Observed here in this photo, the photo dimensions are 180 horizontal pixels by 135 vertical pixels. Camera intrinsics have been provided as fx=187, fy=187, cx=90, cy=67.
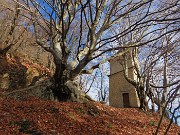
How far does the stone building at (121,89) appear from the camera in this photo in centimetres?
1814

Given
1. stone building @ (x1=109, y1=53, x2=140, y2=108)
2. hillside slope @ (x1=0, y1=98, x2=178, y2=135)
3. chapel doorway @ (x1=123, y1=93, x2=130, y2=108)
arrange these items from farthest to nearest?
1. chapel doorway @ (x1=123, y1=93, x2=130, y2=108)
2. stone building @ (x1=109, y1=53, x2=140, y2=108)
3. hillside slope @ (x1=0, y1=98, x2=178, y2=135)

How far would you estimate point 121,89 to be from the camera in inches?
773

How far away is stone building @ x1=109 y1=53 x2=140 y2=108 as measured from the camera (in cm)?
1814

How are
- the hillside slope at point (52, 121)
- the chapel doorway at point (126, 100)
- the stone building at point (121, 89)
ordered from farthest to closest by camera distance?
the chapel doorway at point (126, 100) < the stone building at point (121, 89) < the hillside slope at point (52, 121)

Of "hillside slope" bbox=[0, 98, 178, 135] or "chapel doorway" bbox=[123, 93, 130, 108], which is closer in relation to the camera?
"hillside slope" bbox=[0, 98, 178, 135]

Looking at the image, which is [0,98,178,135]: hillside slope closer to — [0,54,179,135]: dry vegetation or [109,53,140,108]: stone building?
[0,54,179,135]: dry vegetation

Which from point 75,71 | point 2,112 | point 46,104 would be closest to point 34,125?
point 2,112

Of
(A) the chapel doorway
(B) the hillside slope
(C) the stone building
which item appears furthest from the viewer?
(A) the chapel doorway

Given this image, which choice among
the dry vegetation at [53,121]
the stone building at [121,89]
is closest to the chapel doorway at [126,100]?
the stone building at [121,89]

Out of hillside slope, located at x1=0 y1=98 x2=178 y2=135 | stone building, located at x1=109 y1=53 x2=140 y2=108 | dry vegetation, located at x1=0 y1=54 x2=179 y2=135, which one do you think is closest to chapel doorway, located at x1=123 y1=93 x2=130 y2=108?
stone building, located at x1=109 y1=53 x2=140 y2=108

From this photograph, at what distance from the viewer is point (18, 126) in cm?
410

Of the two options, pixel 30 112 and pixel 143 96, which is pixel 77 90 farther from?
pixel 143 96

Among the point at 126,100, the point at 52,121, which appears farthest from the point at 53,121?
the point at 126,100

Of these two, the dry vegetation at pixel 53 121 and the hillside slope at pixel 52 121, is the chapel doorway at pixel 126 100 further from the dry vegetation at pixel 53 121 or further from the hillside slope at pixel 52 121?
the hillside slope at pixel 52 121
